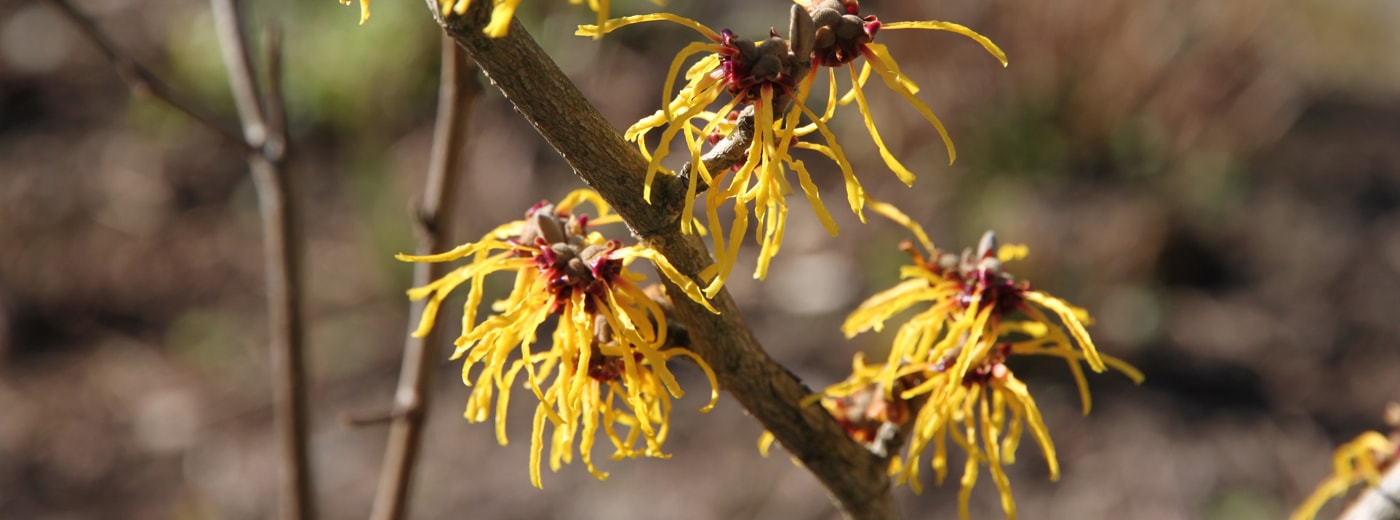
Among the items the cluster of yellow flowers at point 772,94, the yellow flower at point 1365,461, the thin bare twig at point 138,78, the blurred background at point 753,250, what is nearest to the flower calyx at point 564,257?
the cluster of yellow flowers at point 772,94

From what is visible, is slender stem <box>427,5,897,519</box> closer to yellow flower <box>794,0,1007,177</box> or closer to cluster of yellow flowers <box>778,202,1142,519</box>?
cluster of yellow flowers <box>778,202,1142,519</box>

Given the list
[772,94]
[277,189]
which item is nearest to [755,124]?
[772,94]

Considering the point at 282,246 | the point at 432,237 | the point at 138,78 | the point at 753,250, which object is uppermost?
the point at 138,78

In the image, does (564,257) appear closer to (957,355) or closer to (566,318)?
(566,318)

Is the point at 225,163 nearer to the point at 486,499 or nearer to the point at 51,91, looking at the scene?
the point at 51,91

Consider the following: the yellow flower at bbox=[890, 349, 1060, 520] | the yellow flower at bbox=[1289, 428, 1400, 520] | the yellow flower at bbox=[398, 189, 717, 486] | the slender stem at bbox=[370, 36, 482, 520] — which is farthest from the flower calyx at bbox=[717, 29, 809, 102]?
the yellow flower at bbox=[1289, 428, 1400, 520]

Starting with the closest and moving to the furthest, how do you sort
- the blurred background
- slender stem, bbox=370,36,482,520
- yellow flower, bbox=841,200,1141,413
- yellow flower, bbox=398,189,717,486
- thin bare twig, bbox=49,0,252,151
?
yellow flower, bbox=398,189,717,486
yellow flower, bbox=841,200,1141,413
slender stem, bbox=370,36,482,520
thin bare twig, bbox=49,0,252,151
the blurred background

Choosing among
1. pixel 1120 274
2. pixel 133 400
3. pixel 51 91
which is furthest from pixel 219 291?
pixel 1120 274
